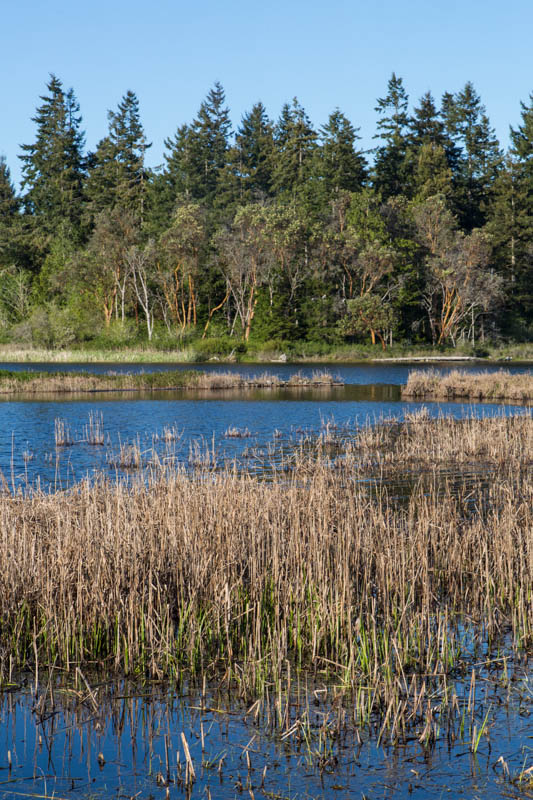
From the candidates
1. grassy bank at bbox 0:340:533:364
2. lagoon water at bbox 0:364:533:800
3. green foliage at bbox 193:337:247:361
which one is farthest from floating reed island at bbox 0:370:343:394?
lagoon water at bbox 0:364:533:800

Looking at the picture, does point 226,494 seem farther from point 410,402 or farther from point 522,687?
point 410,402

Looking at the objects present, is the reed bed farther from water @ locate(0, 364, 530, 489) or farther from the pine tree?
the pine tree

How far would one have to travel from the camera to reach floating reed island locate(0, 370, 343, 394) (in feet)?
123

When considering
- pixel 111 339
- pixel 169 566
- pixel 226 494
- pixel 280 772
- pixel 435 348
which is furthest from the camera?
pixel 111 339

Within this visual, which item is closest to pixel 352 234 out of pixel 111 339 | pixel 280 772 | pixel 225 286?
pixel 225 286

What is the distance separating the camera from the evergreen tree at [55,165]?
3511 inches

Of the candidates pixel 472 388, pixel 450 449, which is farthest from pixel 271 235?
pixel 450 449

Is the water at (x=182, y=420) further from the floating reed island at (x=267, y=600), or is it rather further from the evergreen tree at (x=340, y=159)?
the evergreen tree at (x=340, y=159)

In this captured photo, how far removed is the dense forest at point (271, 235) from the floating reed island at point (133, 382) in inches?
927

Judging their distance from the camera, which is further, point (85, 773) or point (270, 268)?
point (270, 268)

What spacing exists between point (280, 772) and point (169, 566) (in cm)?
289

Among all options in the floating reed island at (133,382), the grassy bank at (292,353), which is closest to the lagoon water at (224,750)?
the floating reed island at (133,382)

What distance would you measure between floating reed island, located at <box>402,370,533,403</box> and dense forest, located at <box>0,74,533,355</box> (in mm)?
30737

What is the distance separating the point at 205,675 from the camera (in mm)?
5559
